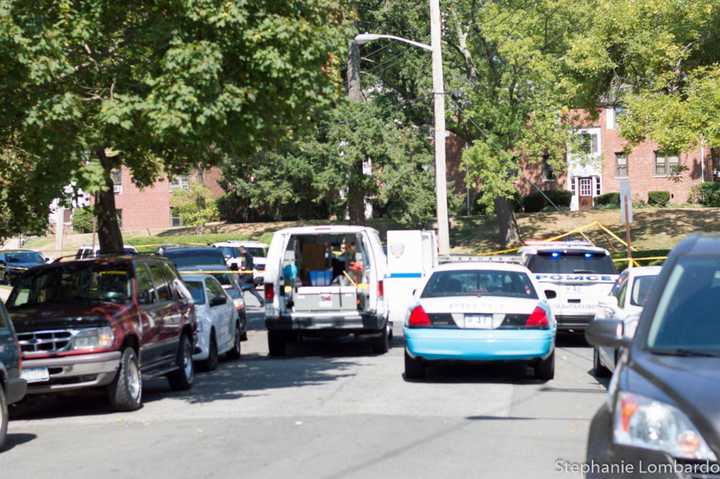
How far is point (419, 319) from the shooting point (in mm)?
14695

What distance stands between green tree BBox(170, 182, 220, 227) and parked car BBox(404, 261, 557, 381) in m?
54.5

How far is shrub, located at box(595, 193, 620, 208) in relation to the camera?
206 feet

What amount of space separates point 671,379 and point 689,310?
3.06ft

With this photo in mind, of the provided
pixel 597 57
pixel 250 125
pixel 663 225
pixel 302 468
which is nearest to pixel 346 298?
pixel 250 125

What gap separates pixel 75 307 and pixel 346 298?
22.2ft

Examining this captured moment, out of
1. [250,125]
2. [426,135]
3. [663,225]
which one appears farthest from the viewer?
[426,135]

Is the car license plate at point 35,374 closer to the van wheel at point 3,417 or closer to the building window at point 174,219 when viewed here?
the van wheel at point 3,417

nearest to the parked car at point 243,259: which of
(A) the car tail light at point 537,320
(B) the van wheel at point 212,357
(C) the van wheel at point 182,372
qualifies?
(B) the van wheel at point 212,357

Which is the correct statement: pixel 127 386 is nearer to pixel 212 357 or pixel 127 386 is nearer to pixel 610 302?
pixel 212 357

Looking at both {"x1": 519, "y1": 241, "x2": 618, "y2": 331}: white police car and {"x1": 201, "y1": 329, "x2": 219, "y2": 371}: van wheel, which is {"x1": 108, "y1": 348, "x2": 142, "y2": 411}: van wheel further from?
{"x1": 519, "y1": 241, "x2": 618, "y2": 331}: white police car

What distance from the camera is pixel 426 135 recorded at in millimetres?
56688

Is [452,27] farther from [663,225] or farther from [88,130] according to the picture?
[88,130]

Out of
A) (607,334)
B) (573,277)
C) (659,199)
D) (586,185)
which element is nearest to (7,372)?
(607,334)

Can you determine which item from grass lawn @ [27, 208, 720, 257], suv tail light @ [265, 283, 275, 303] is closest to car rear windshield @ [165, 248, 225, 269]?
suv tail light @ [265, 283, 275, 303]
